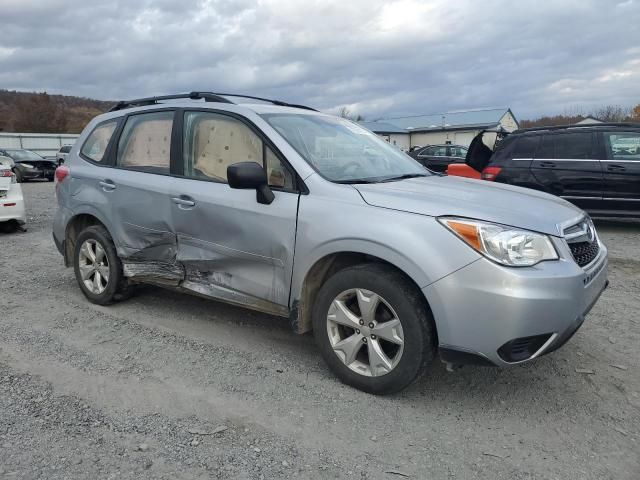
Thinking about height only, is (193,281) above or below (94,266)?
above

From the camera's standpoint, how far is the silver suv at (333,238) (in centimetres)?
276

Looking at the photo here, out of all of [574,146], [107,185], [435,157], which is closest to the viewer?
[107,185]

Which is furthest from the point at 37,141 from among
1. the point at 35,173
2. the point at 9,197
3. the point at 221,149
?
the point at 221,149

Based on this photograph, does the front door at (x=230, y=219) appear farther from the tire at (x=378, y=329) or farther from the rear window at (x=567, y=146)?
the rear window at (x=567, y=146)

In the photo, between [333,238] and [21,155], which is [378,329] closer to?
[333,238]

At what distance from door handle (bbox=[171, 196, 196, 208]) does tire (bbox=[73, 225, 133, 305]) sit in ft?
3.39

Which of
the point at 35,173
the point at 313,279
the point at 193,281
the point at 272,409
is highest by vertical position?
the point at 313,279

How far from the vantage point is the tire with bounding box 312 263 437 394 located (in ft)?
9.51

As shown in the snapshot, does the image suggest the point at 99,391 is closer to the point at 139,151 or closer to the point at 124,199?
the point at 124,199

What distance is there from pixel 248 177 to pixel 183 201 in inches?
34.7

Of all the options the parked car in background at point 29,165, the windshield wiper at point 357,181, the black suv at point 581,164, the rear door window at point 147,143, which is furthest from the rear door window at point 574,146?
the parked car in background at point 29,165

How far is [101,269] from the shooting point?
477 centimetres

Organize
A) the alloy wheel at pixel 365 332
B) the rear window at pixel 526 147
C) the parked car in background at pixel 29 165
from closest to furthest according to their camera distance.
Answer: the alloy wheel at pixel 365 332 < the rear window at pixel 526 147 < the parked car in background at pixel 29 165

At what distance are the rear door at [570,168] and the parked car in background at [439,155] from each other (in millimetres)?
9438
